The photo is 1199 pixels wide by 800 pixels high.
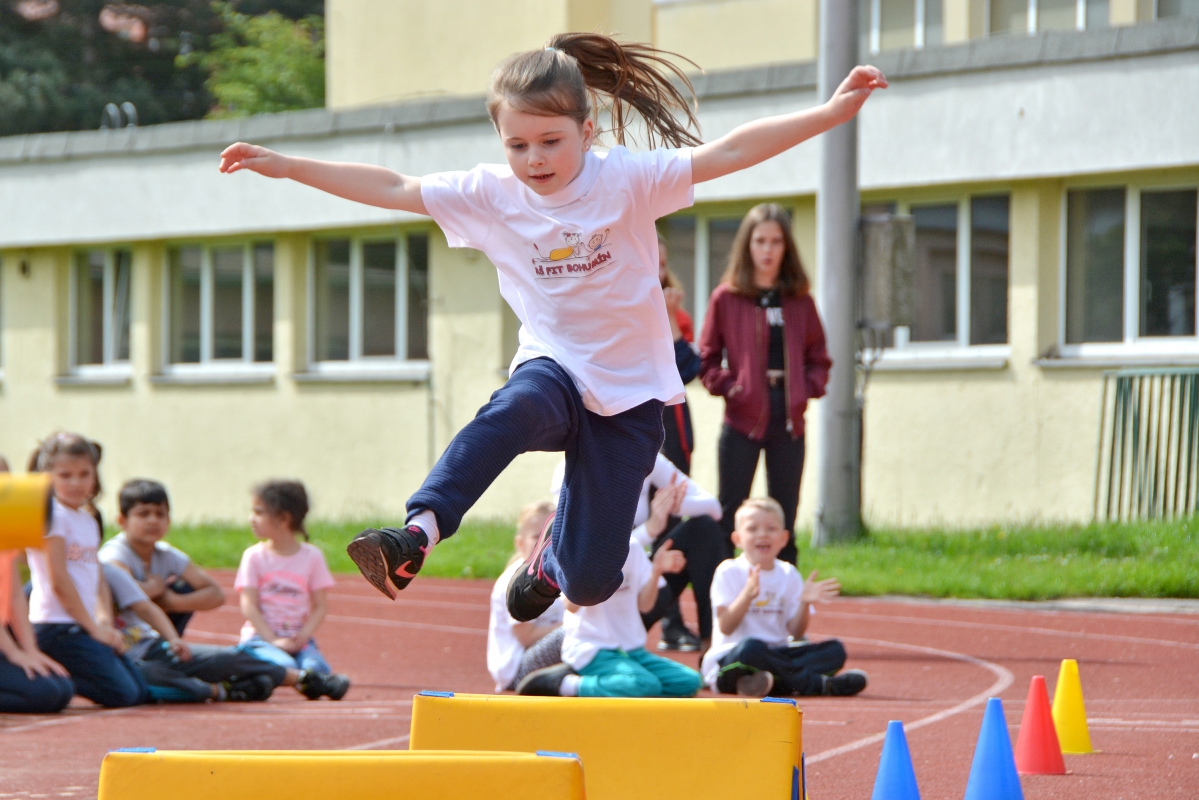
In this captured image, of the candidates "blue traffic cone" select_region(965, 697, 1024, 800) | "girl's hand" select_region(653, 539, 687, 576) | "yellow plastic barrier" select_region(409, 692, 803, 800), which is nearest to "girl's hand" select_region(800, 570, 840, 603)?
"girl's hand" select_region(653, 539, 687, 576)

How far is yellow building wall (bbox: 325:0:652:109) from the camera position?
20672 millimetres

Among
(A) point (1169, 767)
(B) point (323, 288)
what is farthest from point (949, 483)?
(A) point (1169, 767)

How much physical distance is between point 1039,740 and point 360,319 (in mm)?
14747

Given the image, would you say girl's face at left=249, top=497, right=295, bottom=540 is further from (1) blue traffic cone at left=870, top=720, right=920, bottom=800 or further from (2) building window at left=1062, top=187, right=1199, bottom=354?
(2) building window at left=1062, top=187, right=1199, bottom=354

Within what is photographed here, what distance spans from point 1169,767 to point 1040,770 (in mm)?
462

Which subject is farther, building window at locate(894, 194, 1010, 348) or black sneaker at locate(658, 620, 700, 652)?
building window at locate(894, 194, 1010, 348)

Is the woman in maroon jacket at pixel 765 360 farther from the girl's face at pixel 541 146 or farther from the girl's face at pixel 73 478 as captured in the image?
the girl's face at pixel 541 146

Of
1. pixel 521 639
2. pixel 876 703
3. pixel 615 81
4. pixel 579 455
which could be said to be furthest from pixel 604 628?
pixel 615 81

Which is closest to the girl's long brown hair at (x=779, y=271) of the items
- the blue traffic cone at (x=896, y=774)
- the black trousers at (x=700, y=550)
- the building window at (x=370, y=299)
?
the black trousers at (x=700, y=550)

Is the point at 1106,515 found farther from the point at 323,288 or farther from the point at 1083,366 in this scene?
the point at 323,288

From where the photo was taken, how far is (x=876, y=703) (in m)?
7.47

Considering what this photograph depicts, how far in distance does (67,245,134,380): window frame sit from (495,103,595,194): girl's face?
1725 cm

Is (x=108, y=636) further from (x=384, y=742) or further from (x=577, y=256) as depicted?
(x=577, y=256)

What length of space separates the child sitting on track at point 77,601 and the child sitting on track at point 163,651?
18 cm
